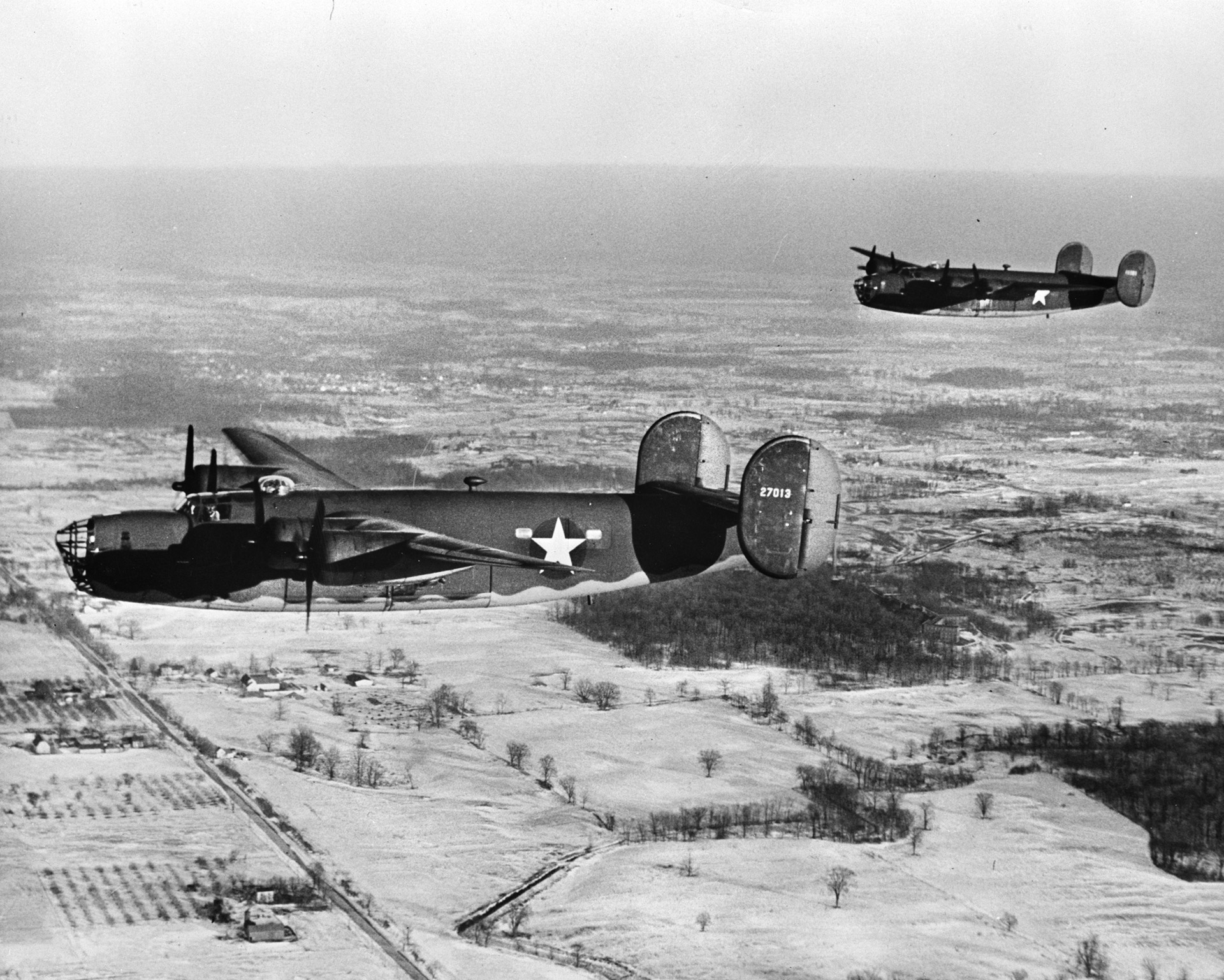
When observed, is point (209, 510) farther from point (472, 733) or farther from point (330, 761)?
point (472, 733)

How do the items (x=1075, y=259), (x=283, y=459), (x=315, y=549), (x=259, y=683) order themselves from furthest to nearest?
(x=1075, y=259), (x=259, y=683), (x=283, y=459), (x=315, y=549)

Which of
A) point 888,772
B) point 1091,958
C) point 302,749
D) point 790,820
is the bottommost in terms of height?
point 1091,958

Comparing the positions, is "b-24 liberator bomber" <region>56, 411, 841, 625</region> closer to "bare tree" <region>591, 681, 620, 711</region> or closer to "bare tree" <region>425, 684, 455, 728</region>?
"bare tree" <region>425, 684, 455, 728</region>

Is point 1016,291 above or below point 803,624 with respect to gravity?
above

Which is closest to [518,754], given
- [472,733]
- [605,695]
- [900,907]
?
[472,733]

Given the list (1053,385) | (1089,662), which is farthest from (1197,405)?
(1089,662)

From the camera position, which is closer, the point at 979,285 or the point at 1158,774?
the point at 1158,774

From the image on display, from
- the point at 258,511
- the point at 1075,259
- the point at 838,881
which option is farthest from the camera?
the point at 1075,259
